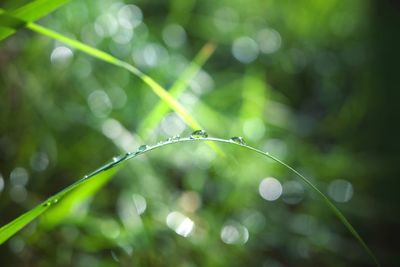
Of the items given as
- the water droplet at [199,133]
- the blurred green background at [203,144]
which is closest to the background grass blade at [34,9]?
the water droplet at [199,133]

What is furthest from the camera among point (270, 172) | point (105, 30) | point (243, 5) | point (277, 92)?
point (243, 5)

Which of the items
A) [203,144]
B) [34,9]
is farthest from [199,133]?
[203,144]

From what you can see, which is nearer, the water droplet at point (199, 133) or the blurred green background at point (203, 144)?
Answer: the water droplet at point (199, 133)

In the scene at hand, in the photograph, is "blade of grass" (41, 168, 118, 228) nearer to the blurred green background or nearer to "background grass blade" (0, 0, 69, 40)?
the blurred green background

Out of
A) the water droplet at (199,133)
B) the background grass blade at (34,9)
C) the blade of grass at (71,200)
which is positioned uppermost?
the water droplet at (199,133)

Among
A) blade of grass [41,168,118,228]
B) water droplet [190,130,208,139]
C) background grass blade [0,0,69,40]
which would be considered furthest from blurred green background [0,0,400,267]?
background grass blade [0,0,69,40]

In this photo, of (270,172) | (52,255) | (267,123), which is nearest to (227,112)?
(267,123)

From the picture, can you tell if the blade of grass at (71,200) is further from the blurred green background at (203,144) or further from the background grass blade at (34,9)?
the background grass blade at (34,9)

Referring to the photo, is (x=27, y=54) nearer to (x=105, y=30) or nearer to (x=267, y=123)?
(x=105, y=30)

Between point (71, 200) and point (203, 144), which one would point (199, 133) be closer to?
point (71, 200)
